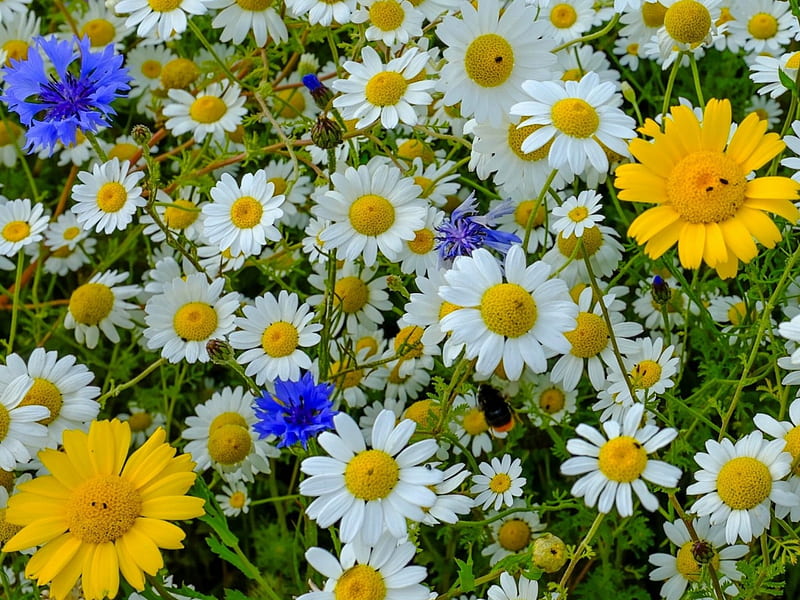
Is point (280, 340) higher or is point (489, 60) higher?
point (489, 60)

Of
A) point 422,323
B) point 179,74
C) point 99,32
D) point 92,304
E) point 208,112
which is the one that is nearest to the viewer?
point 422,323

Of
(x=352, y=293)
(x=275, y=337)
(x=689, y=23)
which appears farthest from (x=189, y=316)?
(x=689, y=23)

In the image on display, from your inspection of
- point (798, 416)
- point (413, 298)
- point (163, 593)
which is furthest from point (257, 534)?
point (798, 416)

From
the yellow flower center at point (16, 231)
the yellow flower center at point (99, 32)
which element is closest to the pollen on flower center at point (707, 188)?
the yellow flower center at point (16, 231)

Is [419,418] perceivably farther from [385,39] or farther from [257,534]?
[385,39]

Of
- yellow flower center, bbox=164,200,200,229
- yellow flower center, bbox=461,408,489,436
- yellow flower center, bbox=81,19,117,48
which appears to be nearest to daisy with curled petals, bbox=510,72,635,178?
yellow flower center, bbox=461,408,489,436

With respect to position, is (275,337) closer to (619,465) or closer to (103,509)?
(103,509)

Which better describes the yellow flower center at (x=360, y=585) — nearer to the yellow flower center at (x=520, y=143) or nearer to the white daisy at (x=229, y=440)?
the white daisy at (x=229, y=440)
